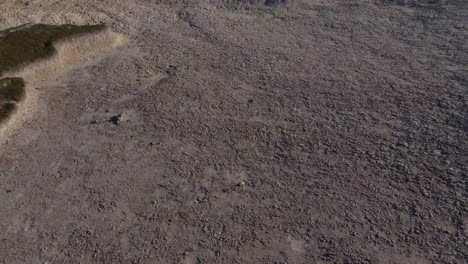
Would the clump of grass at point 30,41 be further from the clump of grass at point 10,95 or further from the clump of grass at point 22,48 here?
the clump of grass at point 10,95

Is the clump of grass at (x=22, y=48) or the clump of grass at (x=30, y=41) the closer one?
the clump of grass at (x=22, y=48)

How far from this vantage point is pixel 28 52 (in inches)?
811

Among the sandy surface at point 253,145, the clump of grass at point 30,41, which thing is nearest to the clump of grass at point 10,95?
the sandy surface at point 253,145

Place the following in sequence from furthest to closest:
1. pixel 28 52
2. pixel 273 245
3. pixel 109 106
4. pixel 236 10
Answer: pixel 236 10 → pixel 28 52 → pixel 109 106 → pixel 273 245

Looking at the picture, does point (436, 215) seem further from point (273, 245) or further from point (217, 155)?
point (217, 155)

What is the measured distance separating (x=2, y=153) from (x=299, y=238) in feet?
29.9

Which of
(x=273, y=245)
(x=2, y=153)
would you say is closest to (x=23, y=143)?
A: (x=2, y=153)

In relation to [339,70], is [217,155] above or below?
below

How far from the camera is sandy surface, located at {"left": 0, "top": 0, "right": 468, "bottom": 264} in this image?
13844 mm

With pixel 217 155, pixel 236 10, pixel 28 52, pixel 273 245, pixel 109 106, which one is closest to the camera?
pixel 273 245

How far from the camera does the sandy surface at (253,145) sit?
1384 cm

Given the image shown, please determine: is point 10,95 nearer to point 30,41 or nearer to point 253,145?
point 30,41

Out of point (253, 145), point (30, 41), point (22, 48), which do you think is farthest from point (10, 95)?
point (253, 145)

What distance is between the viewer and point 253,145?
55.0ft
